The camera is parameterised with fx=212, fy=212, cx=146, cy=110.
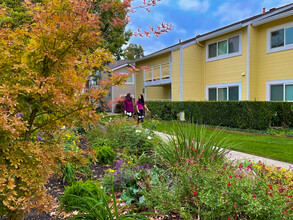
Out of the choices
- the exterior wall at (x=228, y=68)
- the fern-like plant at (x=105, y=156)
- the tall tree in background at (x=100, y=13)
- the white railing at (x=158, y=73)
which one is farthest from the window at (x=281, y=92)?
the fern-like plant at (x=105, y=156)

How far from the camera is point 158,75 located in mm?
17688

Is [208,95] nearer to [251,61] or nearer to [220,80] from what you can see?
[220,80]

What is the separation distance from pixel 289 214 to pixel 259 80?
461 inches

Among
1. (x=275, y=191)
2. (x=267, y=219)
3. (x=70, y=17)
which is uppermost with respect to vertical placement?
(x=70, y=17)

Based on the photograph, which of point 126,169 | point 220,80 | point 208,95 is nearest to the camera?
point 126,169

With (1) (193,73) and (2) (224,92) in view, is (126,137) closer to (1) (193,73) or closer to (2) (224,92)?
(2) (224,92)

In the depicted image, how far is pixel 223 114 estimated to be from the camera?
1091 centimetres

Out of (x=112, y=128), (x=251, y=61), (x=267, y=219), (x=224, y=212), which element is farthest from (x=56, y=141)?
(x=251, y=61)

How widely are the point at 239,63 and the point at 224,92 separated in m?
1.95

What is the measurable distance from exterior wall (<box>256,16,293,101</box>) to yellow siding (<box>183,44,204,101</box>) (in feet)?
12.8

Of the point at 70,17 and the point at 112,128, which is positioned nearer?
the point at 70,17

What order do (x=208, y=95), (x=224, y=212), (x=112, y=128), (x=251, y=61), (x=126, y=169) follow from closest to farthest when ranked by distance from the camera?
(x=224, y=212) < (x=126, y=169) < (x=112, y=128) < (x=251, y=61) < (x=208, y=95)

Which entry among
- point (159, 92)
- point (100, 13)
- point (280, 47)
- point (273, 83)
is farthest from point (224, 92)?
point (100, 13)

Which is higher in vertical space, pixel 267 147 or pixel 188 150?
pixel 188 150
